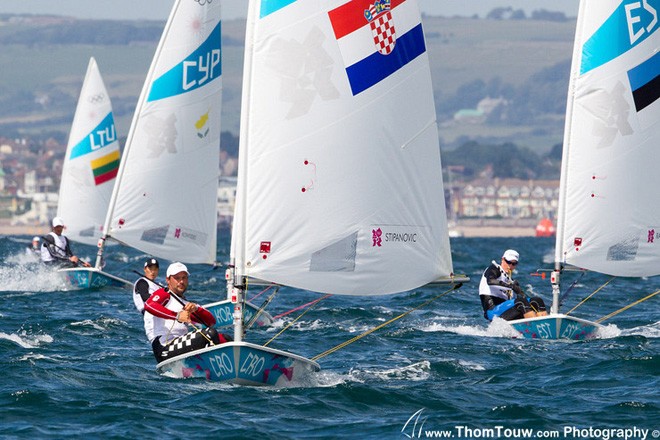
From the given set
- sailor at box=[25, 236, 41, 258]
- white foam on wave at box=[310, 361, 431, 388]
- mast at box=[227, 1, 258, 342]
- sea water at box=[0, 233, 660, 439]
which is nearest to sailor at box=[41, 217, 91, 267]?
sailor at box=[25, 236, 41, 258]

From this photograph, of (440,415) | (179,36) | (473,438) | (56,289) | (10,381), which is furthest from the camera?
(56,289)

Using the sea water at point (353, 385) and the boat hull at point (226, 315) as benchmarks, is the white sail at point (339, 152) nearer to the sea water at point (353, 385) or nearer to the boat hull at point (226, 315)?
the sea water at point (353, 385)

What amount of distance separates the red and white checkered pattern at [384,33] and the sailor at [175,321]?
384 centimetres

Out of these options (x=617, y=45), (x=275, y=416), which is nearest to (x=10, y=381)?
(x=275, y=416)

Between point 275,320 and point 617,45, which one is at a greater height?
point 617,45

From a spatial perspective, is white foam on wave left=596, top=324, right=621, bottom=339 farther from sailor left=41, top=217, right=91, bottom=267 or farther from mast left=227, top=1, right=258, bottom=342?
sailor left=41, top=217, right=91, bottom=267

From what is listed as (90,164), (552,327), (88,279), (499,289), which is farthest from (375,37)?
(90,164)

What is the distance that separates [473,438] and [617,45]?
1114cm

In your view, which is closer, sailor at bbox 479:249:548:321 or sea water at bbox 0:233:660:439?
sea water at bbox 0:233:660:439

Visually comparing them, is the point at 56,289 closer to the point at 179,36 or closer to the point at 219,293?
the point at 219,293

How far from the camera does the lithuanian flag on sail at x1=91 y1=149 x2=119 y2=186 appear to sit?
135 feet

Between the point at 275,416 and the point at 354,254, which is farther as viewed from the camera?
the point at 354,254

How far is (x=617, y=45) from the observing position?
73.3 ft

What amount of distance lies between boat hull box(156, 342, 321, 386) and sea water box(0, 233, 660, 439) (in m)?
0.15
